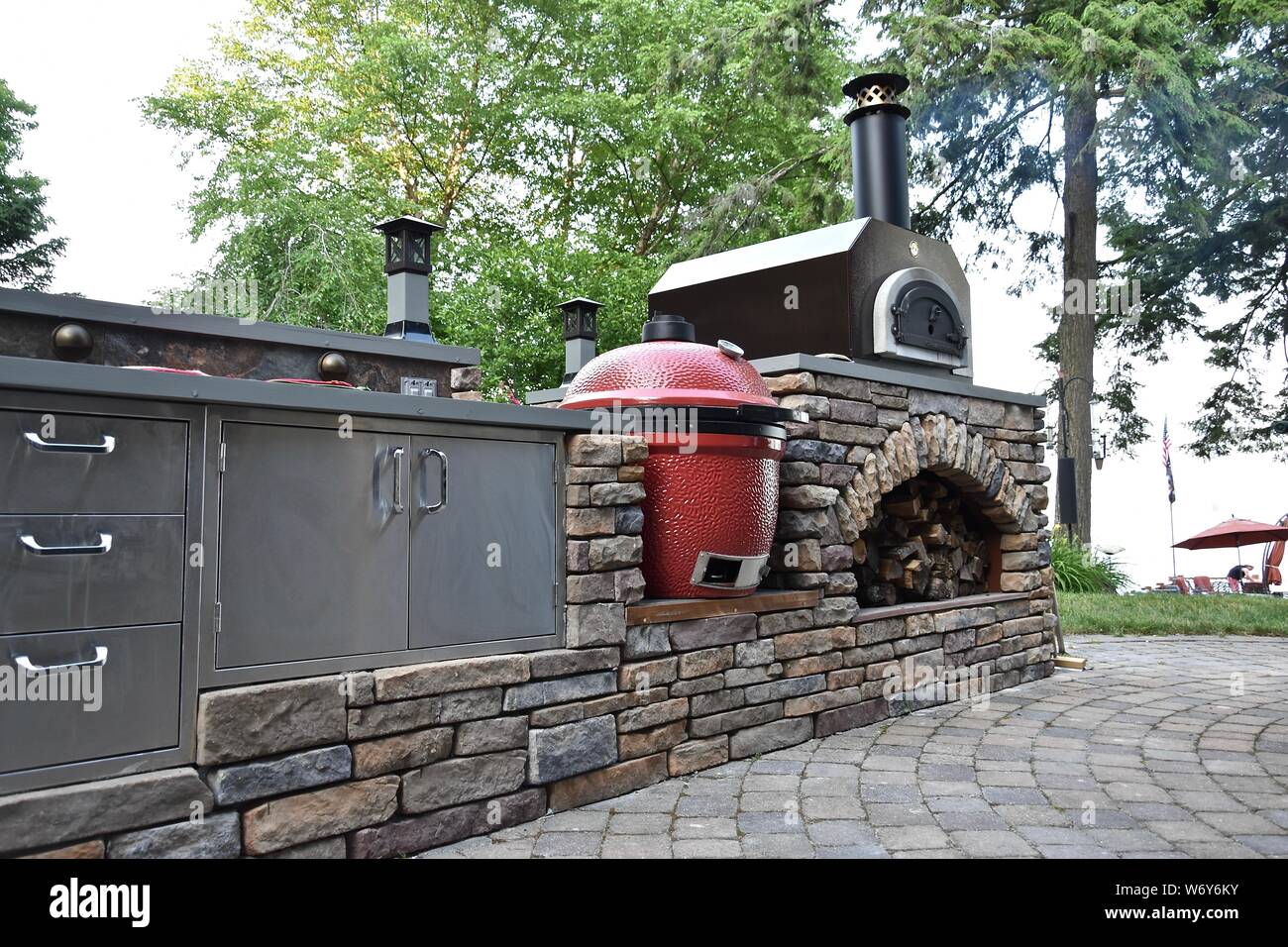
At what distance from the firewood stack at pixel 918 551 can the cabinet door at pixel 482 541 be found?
215cm

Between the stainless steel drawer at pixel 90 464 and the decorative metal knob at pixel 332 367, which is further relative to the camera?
the decorative metal knob at pixel 332 367

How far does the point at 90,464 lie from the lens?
7.04ft

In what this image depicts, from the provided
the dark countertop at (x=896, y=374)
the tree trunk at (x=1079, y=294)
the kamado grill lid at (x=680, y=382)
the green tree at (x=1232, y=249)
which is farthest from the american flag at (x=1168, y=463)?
the kamado grill lid at (x=680, y=382)

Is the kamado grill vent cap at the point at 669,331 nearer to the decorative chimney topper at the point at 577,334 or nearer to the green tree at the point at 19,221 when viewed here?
the decorative chimney topper at the point at 577,334

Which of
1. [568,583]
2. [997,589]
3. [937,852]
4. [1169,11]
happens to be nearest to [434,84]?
[1169,11]

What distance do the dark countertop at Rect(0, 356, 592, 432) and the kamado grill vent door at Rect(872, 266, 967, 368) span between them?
2152 millimetres

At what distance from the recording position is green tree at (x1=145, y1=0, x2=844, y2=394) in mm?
12367

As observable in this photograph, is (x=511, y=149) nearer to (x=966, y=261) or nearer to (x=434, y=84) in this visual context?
(x=434, y=84)

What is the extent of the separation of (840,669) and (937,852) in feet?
5.35

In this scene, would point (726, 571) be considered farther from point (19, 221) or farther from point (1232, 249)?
point (19, 221)

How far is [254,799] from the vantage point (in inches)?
91.6

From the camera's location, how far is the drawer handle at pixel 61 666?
2.02 meters

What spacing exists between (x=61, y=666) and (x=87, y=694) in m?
0.09
